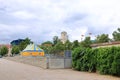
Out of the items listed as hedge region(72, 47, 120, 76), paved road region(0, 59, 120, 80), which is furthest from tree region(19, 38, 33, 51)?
paved road region(0, 59, 120, 80)

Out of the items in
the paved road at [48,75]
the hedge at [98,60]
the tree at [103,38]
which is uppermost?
the tree at [103,38]

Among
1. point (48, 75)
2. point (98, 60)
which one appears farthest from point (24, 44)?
point (48, 75)

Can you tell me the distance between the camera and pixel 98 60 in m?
21.8

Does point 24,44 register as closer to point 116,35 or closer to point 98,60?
point 116,35

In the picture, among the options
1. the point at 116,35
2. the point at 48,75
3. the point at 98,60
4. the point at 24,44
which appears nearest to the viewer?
the point at 48,75

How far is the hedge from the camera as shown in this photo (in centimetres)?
1925

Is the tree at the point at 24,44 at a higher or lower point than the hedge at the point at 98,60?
higher

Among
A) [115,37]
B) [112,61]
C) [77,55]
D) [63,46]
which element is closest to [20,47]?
[63,46]

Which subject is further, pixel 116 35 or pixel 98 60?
pixel 116 35

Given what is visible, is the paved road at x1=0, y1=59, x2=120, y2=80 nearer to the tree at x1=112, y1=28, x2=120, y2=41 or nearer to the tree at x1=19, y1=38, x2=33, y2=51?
the tree at x1=112, y1=28, x2=120, y2=41

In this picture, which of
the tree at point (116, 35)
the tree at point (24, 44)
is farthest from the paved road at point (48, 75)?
the tree at point (24, 44)

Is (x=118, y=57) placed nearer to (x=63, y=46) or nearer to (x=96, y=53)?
(x=96, y=53)

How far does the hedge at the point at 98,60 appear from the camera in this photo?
19.2 metres

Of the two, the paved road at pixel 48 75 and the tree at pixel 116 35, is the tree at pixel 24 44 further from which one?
the paved road at pixel 48 75
